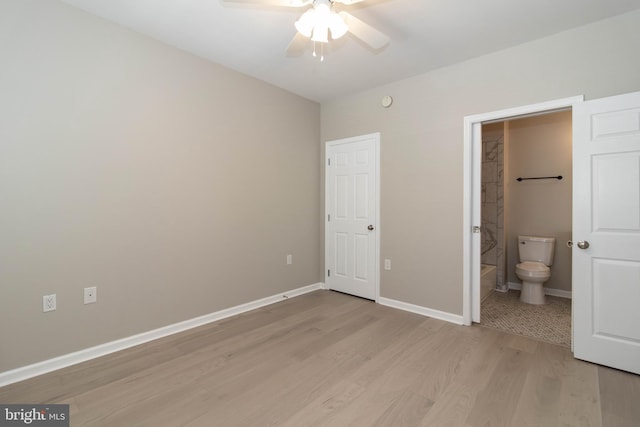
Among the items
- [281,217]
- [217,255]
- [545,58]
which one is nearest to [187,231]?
[217,255]

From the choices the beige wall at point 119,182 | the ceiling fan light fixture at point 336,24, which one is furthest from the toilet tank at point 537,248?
the ceiling fan light fixture at point 336,24

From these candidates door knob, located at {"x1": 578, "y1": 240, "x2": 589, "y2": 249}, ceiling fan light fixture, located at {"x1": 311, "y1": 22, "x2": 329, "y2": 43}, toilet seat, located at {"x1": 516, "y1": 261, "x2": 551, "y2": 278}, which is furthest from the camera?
toilet seat, located at {"x1": 516, "y1": 261, "x2": 551, "y2": 278}

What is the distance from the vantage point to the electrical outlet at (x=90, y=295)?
7.73 ft

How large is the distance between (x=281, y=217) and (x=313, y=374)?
6.74 feet

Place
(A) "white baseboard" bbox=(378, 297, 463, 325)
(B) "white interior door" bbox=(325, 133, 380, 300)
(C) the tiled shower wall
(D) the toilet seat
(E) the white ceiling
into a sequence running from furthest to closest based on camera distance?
(C) the tiled shower wall → (B) "white interior door" bbox=(325, 133, 380, 300) → (D) the toilet seat → (A) "white baseboard" bbox=(378, 297, 463, 325) → (E) the white ceiling

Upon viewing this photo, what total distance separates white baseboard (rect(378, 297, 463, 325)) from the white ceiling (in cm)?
259

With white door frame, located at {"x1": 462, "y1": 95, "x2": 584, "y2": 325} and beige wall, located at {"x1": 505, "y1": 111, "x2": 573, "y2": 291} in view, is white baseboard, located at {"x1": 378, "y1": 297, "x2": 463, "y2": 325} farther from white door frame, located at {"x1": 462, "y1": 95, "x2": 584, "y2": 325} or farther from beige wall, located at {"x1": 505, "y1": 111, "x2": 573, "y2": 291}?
beige wall, located at {"x1": 505, "y1": 111, "x2": 573, "y2": 291}

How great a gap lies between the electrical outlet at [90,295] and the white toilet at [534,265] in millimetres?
4477

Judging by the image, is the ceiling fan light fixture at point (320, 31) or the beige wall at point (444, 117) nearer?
the ceiling fan light fixture at point (320, 31)

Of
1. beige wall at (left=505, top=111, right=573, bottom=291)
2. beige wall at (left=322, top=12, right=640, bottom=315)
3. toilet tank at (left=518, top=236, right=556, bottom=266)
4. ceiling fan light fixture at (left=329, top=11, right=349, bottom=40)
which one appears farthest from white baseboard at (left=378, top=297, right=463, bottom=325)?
ceiling fan light fixture at (left=329, top=11, right=349, bottom=40)

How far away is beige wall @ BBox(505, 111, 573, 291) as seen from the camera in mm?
3951

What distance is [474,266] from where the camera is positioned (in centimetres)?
305

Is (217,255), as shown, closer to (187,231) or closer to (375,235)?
(187,231)

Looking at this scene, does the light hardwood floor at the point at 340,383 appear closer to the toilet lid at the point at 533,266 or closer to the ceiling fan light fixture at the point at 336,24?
the toilet lid at the point at 533,266
